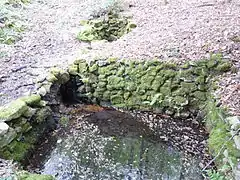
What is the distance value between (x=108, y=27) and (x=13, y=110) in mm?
4010

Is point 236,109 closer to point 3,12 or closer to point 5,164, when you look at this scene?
point 5,164

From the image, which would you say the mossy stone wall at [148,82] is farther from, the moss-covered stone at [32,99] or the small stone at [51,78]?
the moss-covered stone at [32,99]

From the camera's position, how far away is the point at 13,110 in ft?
15.3

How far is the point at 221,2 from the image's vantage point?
7.91 m

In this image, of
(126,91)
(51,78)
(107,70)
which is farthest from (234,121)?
(51,78)

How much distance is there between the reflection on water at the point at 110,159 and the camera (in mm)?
4375

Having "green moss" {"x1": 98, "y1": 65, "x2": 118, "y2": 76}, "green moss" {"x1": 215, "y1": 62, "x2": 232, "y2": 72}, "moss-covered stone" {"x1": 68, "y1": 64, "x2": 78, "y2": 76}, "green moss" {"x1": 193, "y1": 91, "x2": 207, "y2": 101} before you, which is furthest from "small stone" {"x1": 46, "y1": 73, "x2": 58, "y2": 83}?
"green moss" {"x1": 215, "y1": 62, "x2": 232, "y2": 72}

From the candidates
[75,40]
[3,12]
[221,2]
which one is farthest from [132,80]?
[3,12]

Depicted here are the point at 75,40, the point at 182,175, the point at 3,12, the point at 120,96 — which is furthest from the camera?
the point at 3,12

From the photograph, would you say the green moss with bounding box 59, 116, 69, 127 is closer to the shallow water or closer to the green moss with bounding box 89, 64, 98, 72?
the shallow water

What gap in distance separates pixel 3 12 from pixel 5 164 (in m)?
5.27

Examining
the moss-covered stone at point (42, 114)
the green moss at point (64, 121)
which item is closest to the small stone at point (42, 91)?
the moss-covered stone at point (42, 114)

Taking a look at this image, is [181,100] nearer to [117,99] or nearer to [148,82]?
[148,82]

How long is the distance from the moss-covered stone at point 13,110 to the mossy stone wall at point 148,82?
5.44ft
